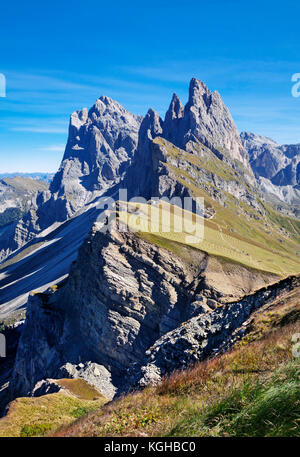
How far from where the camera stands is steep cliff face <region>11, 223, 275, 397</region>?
51.9m

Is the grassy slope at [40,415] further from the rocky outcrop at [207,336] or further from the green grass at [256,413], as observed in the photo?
the green grass at [256,413]

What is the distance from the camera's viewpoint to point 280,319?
14.6m

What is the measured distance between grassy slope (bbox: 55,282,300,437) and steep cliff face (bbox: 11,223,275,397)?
41679 millimetres

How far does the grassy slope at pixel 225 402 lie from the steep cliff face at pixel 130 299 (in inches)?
1641

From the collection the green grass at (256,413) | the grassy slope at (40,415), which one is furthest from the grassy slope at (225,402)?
the grassy slope at (40,415)

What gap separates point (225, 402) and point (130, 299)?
156 ft

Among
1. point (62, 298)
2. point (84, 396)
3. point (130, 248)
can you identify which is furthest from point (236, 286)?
point (62, 298)

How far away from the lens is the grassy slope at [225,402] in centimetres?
571

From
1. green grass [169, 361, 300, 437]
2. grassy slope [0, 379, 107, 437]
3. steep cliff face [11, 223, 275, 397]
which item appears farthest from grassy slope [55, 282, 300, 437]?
steep cliff face [11, 223, 275, 397]

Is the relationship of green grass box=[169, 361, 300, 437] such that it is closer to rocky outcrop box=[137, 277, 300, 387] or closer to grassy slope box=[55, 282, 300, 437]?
grassy slope box=[55, 282, 300, 437]

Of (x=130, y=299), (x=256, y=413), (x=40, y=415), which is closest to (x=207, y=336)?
(x=40, y=415)
